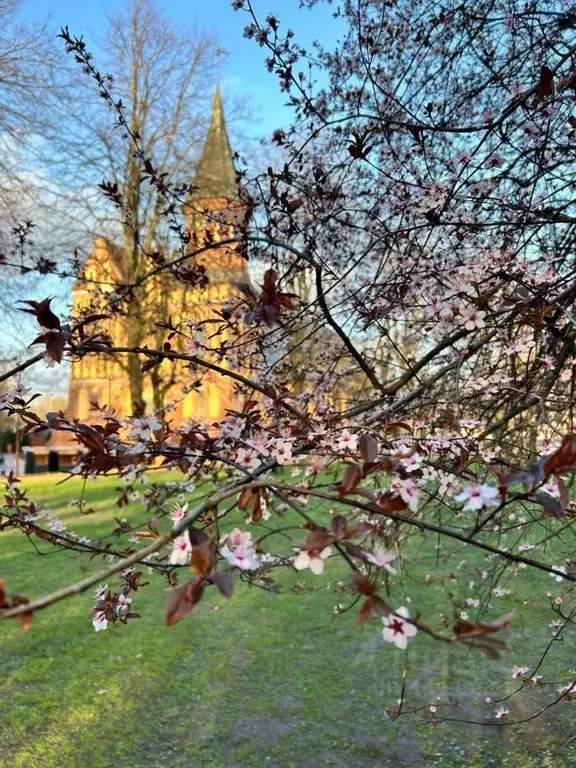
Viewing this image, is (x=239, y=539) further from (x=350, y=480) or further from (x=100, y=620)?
(x=100, y=620)

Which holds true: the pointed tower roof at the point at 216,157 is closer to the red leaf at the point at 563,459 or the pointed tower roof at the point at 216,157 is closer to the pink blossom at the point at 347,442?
the pink blossom at the point at 347,442

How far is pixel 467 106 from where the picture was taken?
329 cm

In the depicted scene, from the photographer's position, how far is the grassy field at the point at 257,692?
125 inches

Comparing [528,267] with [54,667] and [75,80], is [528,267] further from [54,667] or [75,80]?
[75,80]

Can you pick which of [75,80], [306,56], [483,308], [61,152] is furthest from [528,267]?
[61,152]

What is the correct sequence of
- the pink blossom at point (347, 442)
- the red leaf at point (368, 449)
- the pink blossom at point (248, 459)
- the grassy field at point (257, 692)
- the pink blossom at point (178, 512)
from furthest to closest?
the grassy field at point (257, 692)
the pink blossom at point (347, 442)
the pink blossom at point (248, 459)
the pink blossom at point (178, 512)
the red leaf at point (368, 449)

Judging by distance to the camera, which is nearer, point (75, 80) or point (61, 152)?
point (75, 80)

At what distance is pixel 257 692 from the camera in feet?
12.8

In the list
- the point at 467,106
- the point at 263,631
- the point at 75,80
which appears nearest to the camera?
the point at 467,106

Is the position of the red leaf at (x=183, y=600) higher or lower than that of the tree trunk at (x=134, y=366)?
lower

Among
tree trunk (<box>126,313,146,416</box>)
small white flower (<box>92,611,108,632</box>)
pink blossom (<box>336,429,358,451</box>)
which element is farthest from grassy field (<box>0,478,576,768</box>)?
tree trunk (<box>126,313,146,416</box>)

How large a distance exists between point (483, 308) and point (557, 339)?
87cm

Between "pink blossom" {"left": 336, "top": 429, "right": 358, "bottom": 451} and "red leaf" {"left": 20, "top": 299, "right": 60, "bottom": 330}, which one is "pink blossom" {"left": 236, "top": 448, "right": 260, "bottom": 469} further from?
"red leaf" {"left": 20, "top": 299, "right": 60, "bottom": 330}

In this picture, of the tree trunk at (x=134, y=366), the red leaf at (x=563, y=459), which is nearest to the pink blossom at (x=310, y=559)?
the red leaf at (x=563, y=459)
